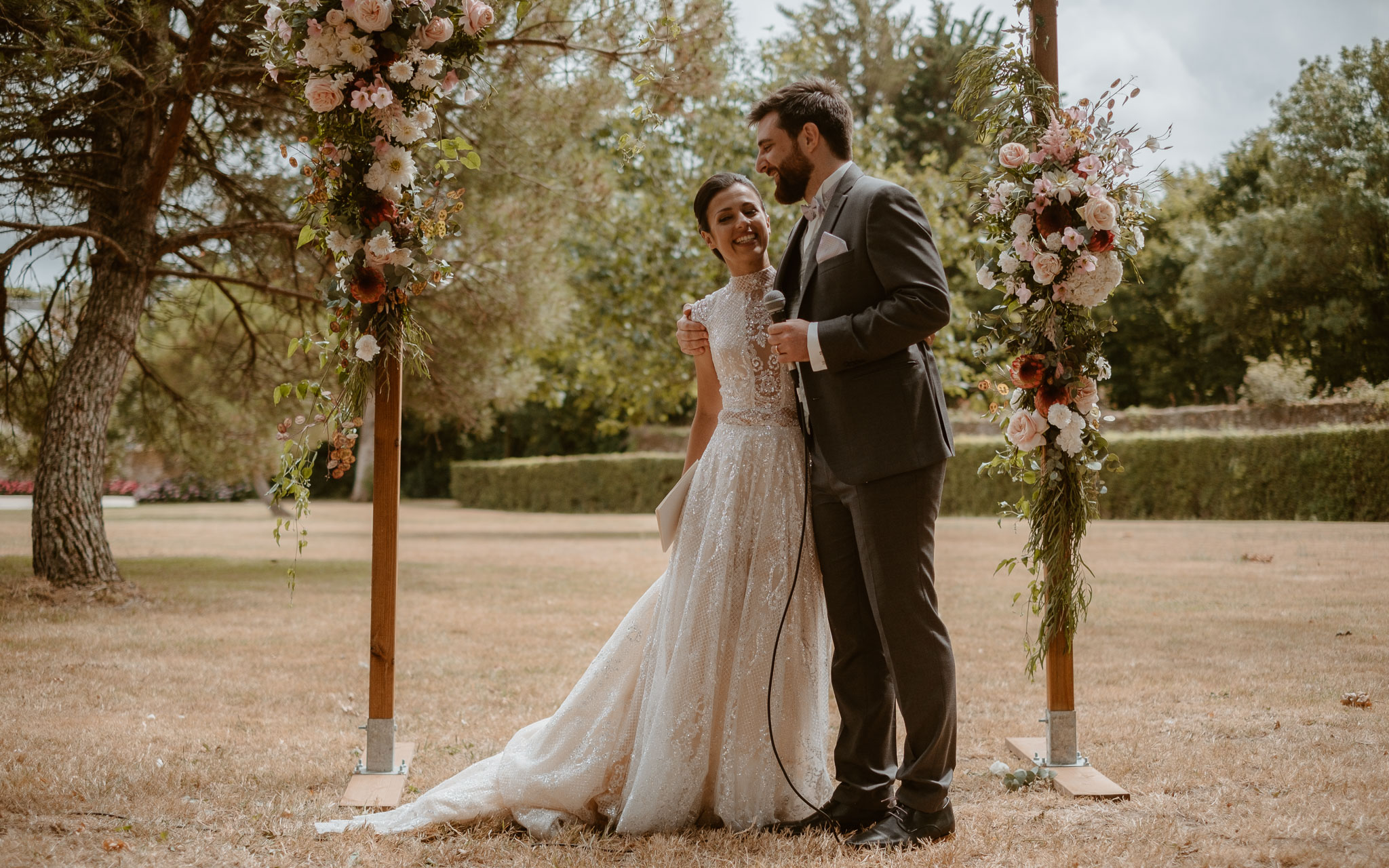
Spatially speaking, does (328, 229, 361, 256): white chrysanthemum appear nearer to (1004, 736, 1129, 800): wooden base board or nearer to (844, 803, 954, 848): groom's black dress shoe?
(844, 803, 954, 848): groom's black dress shoe

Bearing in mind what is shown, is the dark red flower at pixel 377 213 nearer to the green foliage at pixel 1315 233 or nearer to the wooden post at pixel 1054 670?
the wooden post at pixel 1054 670

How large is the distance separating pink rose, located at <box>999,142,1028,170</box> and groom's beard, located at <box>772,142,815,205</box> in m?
0.70

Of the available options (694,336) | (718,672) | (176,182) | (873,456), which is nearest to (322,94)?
(694,336)

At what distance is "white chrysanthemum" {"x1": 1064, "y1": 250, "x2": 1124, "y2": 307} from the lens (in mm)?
3062

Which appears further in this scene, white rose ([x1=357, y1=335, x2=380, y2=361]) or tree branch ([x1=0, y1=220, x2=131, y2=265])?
tree branch ([x1=0, y1=220, x2=131, y2=265])

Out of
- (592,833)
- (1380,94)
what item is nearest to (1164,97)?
(1380,94)

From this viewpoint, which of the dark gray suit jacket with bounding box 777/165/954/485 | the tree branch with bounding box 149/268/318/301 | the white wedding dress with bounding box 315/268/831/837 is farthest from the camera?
the tree branch with bounding box 149/268/318/301

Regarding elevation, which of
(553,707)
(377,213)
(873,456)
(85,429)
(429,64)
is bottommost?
(553,707)

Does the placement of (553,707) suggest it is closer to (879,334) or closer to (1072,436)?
(1072,436)

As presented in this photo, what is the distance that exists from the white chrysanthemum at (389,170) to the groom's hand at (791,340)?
1.30 m

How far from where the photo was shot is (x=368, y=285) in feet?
10.2

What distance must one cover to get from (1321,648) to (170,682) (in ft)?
18.7

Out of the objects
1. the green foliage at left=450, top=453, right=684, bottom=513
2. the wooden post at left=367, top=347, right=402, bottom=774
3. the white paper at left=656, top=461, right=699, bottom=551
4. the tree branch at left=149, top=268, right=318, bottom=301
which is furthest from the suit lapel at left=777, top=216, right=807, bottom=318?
the green foliage at left=450, top=453, right=684, bottom=513

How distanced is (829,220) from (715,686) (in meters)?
1.34
